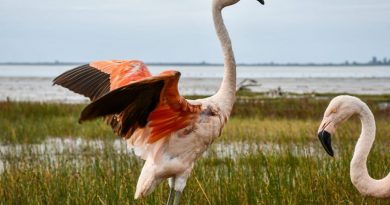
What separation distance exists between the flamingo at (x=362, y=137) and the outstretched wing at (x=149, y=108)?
3.36ft

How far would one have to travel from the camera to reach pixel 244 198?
6.23 m

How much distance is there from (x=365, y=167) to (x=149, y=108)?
1.71 m

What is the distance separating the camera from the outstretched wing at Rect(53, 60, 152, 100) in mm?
5500

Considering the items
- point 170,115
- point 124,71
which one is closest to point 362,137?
point 170,115

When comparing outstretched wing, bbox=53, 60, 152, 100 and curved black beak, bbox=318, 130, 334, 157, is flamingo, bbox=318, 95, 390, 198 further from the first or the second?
outstretched wing, bbox=53, 60, 152, 100

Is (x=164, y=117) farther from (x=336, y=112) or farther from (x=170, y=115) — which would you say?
(x=336, y=112)

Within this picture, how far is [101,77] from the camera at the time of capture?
570 cm

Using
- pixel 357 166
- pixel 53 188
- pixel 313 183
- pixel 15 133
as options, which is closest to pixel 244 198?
pixel 313 183

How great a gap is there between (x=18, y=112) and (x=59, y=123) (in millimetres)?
1818

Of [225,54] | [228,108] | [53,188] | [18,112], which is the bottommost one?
[18,112]

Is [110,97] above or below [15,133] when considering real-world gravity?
above

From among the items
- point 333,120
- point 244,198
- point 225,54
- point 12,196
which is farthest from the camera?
point 12,196

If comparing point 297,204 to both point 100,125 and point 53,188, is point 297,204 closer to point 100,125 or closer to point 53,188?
point 53,188

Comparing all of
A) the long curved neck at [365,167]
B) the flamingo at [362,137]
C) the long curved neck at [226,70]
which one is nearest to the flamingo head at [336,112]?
the flamingo at [362,137]
